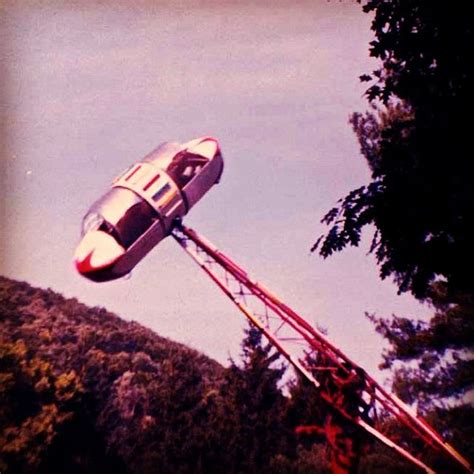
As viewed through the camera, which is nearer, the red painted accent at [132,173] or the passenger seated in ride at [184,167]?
the red painted accent at [132,173]

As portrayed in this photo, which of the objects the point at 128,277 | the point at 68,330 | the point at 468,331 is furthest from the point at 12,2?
the point at 468,331

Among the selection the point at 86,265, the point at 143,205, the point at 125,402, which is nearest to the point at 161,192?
the point at 143,205

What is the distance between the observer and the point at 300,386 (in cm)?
748

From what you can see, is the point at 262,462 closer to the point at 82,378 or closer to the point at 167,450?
the point at 167,450

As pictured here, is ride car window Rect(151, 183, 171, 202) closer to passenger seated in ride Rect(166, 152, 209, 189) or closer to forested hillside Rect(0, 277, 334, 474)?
passenger seated in ride Rect(166, 152, 209, 189)

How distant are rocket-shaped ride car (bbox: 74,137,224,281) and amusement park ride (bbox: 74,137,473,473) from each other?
12 mm

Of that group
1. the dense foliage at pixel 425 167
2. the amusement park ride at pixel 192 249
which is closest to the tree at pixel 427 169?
the dense foliage at pixel 425 167

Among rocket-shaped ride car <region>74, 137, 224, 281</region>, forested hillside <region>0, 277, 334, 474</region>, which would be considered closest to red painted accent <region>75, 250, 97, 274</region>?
rocket-shaped ride car <region>74, 137, 224, 281</region>

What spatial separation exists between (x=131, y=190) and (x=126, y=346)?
234 centimetres

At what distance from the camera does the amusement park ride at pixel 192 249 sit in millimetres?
6785

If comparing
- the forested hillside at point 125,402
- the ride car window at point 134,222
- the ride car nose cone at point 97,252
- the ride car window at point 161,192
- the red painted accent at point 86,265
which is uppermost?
the ride car window at point 161,192

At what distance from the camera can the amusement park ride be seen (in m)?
6.79

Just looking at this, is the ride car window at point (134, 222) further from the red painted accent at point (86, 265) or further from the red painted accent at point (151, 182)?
the red painted accent at point (86, 265)

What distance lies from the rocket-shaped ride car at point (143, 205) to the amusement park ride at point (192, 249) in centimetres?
1
